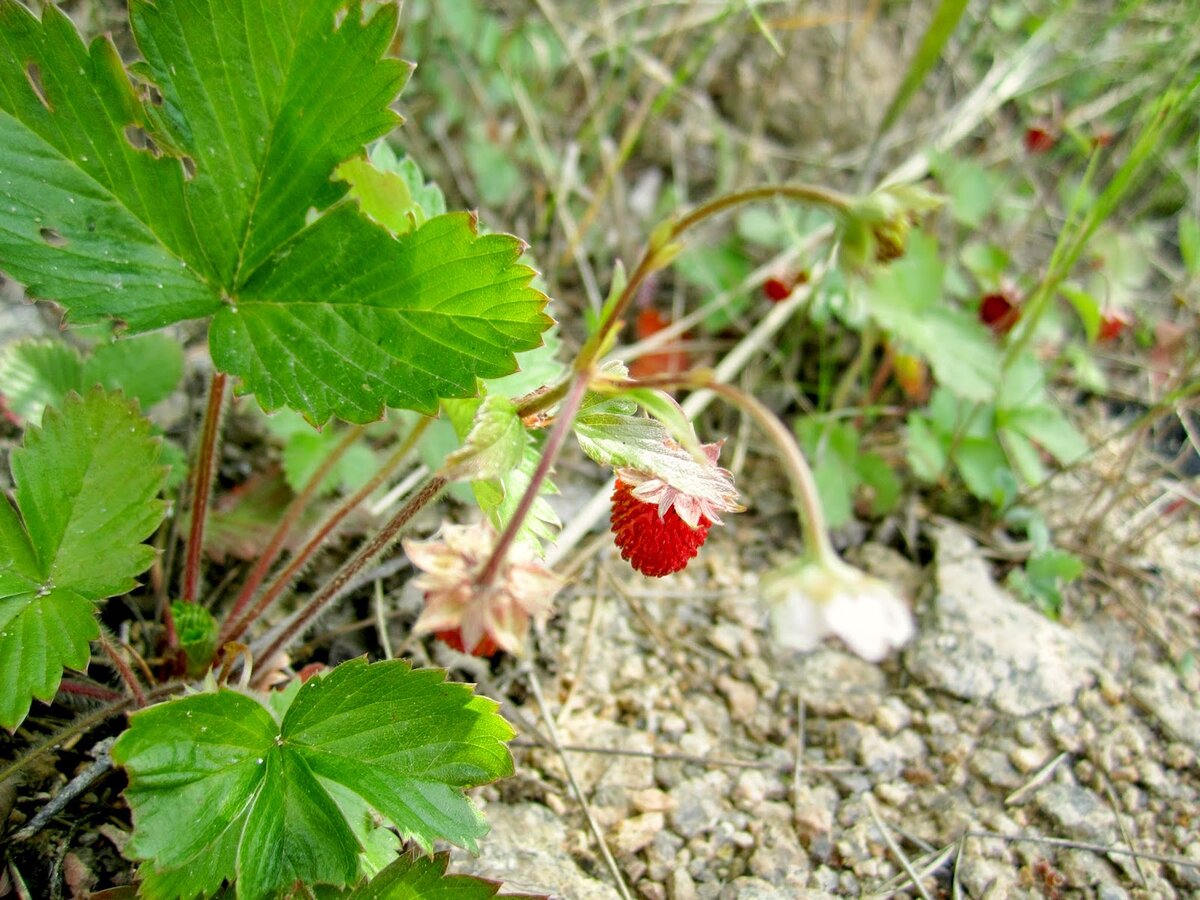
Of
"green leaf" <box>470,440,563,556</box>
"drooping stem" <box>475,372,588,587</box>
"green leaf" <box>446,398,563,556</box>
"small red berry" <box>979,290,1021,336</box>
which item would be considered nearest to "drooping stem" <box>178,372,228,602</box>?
"green leaf" <box>446,398,563,556</box>

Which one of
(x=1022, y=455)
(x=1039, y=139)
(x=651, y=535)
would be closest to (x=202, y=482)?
(x=651, y=535)

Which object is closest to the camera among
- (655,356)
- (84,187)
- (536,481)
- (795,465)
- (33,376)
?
(536,481)

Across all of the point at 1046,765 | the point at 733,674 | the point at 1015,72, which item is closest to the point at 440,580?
the point at 733,674

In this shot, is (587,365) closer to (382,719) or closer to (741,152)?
(382,719)

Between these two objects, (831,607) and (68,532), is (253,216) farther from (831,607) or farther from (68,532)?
(831,607)

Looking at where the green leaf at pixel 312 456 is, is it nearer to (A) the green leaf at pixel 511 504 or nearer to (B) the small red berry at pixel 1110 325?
(A) the green leaf at pixel 511 504
